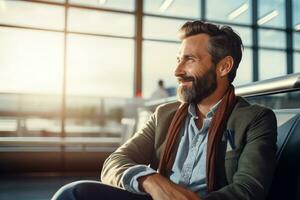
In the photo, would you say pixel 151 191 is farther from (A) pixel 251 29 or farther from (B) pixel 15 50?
(A) pixel 251 29

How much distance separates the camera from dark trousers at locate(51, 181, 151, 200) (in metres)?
1.01

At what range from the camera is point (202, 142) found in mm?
1160

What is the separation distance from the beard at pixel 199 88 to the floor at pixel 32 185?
2464mm

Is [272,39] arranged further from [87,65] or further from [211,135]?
[211,135]

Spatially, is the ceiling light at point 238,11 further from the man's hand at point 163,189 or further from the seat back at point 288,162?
the man's hand at point 163,189

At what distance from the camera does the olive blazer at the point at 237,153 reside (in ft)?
3.12

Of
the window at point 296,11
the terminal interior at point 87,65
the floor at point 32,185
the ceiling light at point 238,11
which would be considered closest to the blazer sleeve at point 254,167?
the floor at point 32,185

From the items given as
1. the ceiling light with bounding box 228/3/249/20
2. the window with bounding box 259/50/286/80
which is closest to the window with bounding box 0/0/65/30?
the ceiling light with bounding box 228/3/249/20

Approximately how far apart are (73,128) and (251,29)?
13.8ft

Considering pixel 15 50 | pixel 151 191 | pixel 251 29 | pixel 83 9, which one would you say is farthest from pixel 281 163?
pixel 251 29

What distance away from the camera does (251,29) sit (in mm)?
6914

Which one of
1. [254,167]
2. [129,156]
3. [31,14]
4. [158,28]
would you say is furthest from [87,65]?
[254,167]

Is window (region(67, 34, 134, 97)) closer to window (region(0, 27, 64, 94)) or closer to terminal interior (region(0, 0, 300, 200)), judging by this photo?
terminal interior (region(0, 0, 300, 200))

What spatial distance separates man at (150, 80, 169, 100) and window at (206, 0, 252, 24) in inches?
69.8
